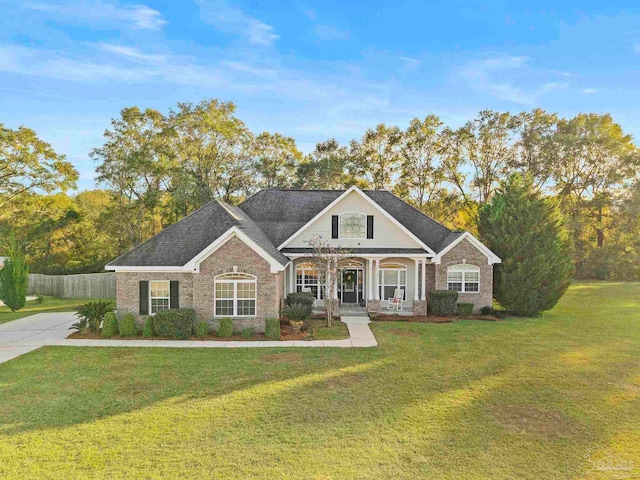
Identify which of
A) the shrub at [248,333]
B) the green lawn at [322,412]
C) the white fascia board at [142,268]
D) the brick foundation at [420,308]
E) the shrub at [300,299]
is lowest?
the green lawn at [322,412]

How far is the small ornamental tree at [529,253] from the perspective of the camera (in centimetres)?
1939

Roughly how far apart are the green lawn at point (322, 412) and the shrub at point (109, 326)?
6.56 feet

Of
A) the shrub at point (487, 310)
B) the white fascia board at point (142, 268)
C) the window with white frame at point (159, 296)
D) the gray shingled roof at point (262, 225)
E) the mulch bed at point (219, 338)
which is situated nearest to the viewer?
the mulch bed at point (219, 338)

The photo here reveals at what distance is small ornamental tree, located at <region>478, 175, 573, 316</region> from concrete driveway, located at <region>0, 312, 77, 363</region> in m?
21.3

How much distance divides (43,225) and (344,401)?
3904 cm

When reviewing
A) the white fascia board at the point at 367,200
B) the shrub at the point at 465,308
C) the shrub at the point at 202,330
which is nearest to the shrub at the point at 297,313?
the shrub at the point at 202,330

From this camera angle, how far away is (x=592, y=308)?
22469 mm

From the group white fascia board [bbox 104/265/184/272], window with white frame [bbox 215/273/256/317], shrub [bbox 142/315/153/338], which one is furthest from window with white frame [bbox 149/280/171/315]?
window with white frame [bbox 215/273/256/317]

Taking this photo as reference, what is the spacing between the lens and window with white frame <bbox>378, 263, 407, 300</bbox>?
2119 centimetres

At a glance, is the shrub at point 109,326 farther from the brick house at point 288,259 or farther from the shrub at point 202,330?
the shrub at point 202,330

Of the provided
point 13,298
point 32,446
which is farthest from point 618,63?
point 13,298

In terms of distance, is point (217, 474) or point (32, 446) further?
point (32, 446)

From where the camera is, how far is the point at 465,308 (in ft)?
63.8

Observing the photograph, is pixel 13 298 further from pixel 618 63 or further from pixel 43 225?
pixel 618 63
